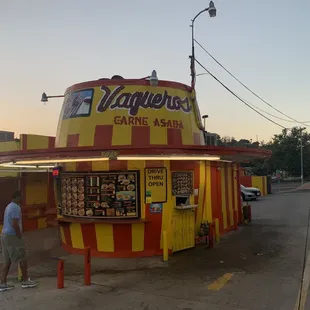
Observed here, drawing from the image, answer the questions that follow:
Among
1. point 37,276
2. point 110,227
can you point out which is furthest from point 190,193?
point 37,276

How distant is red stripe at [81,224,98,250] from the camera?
10031mm

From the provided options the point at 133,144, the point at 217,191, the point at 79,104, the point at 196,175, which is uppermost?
the point at 79,104

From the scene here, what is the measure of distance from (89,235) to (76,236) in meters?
0.48

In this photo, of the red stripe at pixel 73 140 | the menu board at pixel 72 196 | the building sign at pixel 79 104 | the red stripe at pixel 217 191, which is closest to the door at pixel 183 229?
the red stripe at pixel 217 191

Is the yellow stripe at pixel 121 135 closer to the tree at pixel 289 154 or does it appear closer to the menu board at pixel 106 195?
the menu board at pixel 106 195

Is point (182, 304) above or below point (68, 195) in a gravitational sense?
below

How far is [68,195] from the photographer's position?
10477 millimetres

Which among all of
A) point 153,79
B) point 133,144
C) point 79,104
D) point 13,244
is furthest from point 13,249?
point 153,79

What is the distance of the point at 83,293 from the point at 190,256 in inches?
139

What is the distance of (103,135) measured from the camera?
991cm

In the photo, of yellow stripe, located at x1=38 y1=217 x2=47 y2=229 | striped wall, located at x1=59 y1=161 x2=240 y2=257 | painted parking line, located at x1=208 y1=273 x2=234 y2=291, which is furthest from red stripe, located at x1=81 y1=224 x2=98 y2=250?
yellow stripe, located at x1=38 y1=217 x2=47 y2=229

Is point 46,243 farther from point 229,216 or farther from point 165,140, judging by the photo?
point 229,216

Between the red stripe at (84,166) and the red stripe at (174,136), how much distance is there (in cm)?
216

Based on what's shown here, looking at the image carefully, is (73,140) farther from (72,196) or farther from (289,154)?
(289,154)
